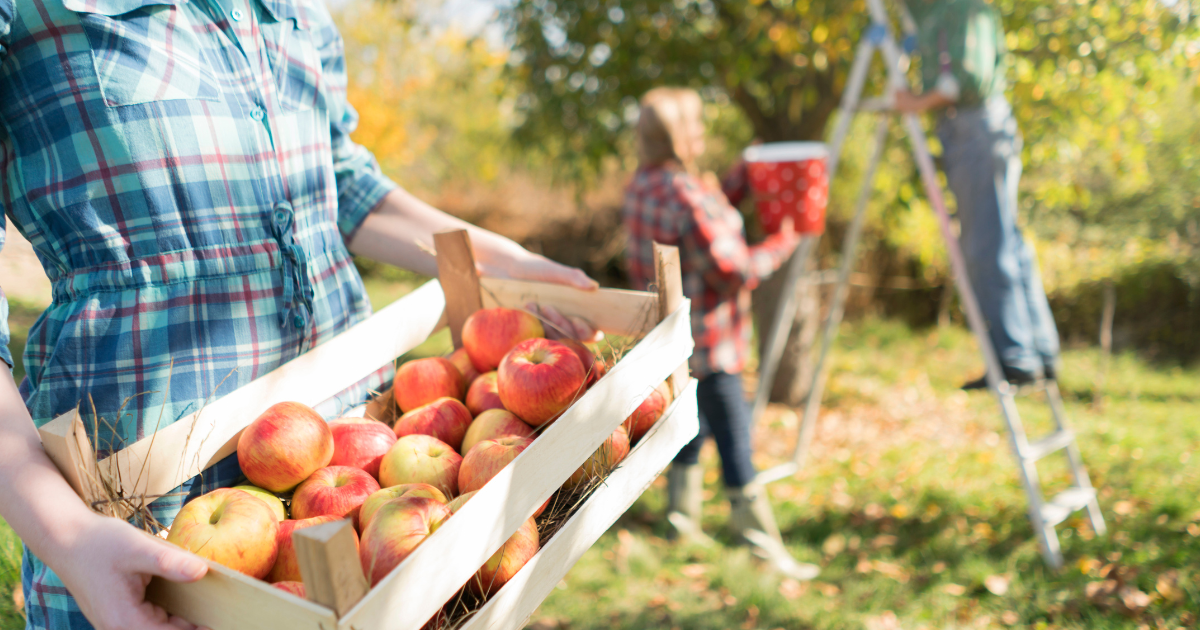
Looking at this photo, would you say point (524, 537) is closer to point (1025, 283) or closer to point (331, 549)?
point (331, 549)

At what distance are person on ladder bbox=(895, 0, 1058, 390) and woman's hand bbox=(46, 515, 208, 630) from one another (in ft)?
9.14

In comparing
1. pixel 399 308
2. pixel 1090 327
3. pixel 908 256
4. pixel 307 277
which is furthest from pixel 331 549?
pixel 908 256

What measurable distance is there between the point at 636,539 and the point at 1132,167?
3.34 meters

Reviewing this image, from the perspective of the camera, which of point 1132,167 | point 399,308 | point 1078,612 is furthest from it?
point 1132,167

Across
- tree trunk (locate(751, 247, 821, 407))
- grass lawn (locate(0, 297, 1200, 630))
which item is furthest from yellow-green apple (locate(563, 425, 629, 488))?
tree trunk (locate(751, 247, 821, 407))

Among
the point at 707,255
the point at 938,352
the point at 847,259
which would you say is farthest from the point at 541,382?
the point at 938,352

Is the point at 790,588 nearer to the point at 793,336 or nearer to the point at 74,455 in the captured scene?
the point at 793,336

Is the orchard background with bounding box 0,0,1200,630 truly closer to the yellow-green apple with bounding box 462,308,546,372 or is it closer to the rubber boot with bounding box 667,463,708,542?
the rubber boot with bounding box 667,463,708,542

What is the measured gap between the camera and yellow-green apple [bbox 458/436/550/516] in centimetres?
97

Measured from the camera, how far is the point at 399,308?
1.32 meters

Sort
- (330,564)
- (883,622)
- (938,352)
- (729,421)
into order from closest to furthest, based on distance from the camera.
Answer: (330,564), (883,622), (729,421), (938,352)

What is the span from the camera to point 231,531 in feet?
2.75

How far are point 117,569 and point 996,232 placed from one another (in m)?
2.93

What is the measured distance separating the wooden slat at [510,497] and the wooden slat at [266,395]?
41 centimetres
